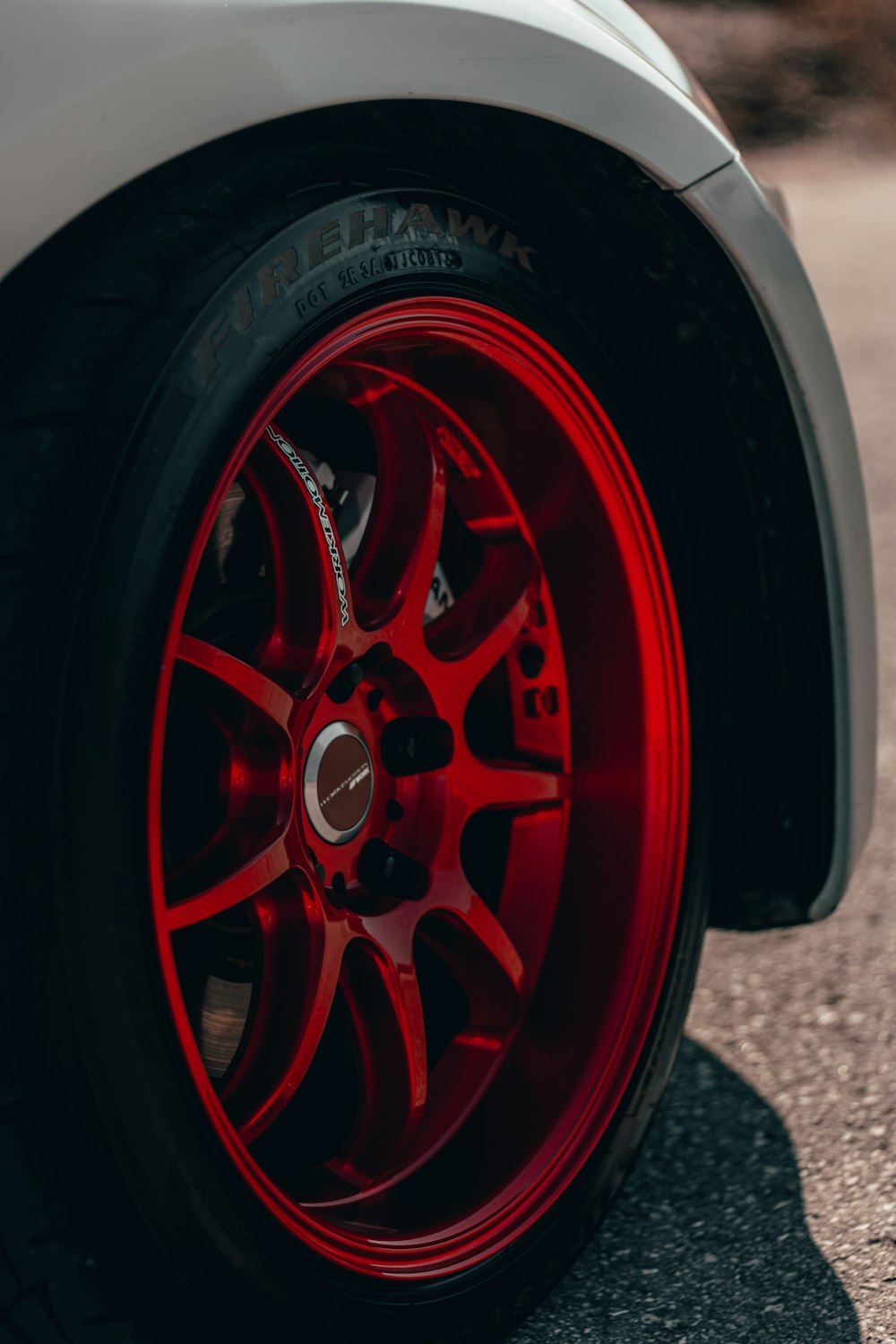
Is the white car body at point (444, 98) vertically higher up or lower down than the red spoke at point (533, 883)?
higher up

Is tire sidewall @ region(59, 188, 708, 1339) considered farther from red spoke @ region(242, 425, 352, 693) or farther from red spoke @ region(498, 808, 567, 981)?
red spoke @ region(498, 808, 567, 981)

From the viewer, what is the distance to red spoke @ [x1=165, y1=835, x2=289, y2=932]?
1.27 meters

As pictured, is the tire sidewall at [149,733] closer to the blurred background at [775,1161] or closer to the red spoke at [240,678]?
the red spoke at [240,678]

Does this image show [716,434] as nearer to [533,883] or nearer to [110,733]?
[533,883]

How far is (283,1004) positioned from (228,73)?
0.87 m

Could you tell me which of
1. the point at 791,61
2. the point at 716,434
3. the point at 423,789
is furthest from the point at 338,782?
the point at 791,61

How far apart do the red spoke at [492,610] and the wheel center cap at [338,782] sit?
0.20 m

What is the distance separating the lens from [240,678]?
133 centimetres

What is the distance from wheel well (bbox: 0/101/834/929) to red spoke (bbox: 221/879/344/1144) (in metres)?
0.58

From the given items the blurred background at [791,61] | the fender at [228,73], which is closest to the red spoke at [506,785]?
the fender at [228,73]

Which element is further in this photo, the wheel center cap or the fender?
the wheel center cap

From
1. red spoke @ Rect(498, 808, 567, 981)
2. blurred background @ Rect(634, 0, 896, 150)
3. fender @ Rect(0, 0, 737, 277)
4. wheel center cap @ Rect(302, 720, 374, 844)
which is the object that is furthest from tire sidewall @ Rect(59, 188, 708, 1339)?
blurred background @ Rect(634, 0, 896, 150)

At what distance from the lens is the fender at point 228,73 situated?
100cm

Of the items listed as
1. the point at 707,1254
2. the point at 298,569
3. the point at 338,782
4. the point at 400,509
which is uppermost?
the point at 400,509
